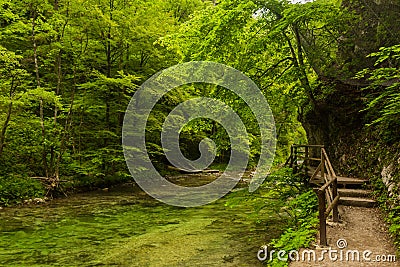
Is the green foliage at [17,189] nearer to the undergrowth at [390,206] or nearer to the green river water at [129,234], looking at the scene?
the green river water at [129,234]

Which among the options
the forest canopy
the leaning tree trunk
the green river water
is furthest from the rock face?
the green river water

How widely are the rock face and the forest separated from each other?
40 millimetres

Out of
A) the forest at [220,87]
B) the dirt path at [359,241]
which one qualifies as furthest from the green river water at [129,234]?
the dirt path at [359,241]

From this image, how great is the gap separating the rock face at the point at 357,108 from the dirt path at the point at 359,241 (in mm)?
886

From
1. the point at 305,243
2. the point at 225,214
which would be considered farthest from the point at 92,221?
the point at 305,243

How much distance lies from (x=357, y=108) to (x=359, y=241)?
6.35 meters

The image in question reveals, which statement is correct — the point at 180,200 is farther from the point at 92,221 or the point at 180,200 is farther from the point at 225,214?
the point at 92,221

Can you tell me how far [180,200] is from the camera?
1443cm

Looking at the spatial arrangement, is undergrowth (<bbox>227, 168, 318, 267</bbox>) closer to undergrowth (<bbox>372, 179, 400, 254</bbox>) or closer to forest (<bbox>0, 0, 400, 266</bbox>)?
forest (<bbox>0, 0, 400, 266</bbox>)

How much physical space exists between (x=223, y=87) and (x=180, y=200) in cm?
525

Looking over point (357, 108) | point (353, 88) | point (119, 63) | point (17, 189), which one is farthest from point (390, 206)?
point (119, 63)

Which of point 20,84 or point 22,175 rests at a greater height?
point 20,84

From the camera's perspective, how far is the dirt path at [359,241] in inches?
220

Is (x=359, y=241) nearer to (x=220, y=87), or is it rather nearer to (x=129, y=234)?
(x=129, y=234)
